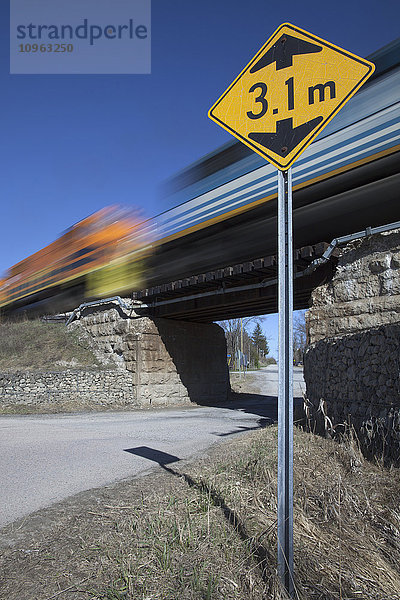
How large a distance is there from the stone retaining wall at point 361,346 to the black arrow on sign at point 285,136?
3759mm

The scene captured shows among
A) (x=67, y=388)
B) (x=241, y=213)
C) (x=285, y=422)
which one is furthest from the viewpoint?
Result: (x=67, y=388)

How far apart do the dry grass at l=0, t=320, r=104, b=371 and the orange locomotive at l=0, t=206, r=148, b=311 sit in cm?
161

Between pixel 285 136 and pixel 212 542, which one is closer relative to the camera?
pixel 285 136

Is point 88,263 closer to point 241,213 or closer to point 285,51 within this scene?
point 241,213

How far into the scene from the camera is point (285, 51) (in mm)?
2664

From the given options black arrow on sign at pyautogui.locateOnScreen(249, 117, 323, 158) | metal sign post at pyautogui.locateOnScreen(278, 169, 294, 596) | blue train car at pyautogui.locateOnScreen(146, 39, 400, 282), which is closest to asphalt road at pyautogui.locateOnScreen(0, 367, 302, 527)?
metal sign post at pyautogui.locateOnScreen(278, 169, 294, 596)

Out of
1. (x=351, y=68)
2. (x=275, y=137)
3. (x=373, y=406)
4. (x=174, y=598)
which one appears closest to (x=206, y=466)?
(x=373, y=406)

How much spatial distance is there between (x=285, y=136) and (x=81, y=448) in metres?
6.18

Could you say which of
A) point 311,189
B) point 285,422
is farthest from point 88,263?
point 285,422

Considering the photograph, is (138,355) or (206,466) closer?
(206,466)

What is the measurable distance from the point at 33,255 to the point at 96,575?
18350 millimetres

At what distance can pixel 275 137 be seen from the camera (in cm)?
262

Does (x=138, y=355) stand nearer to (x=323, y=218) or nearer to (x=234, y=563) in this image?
(x=323, y=218)

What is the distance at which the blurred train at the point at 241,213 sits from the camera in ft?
27.0
